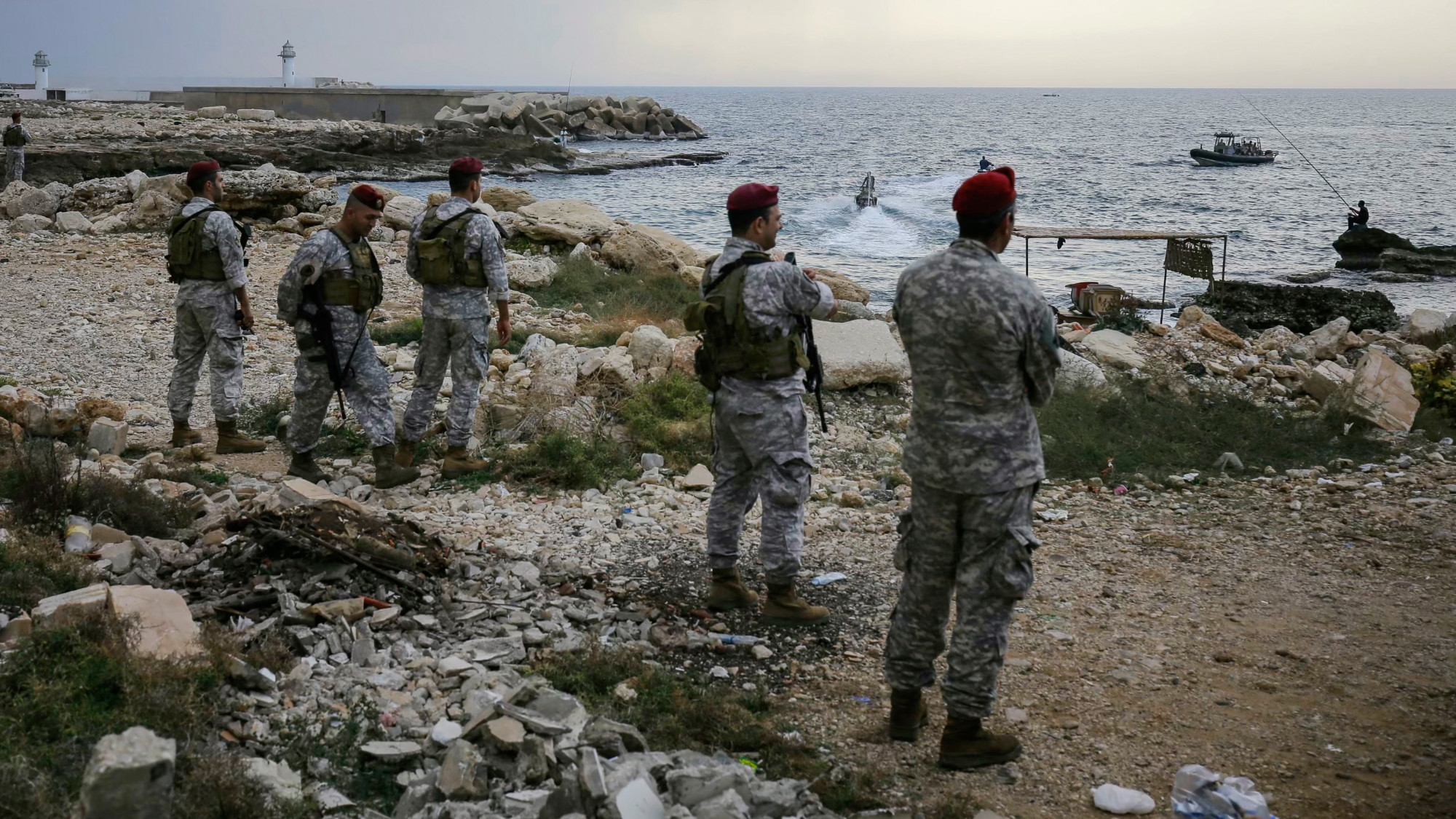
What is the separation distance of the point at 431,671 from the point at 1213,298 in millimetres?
15071

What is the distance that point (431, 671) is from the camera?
414 centimetres

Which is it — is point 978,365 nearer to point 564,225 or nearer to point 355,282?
point 355,282

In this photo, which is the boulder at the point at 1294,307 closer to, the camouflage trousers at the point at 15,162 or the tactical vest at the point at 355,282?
the tactical vest at the point at 355,282

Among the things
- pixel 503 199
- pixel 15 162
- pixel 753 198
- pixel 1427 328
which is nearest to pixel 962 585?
pixel 753 198

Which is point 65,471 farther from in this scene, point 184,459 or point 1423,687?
point 1423,687

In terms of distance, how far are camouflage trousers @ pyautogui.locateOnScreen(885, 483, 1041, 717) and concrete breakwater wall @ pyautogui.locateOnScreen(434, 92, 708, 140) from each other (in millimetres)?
49130

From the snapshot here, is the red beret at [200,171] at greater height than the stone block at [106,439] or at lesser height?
greater

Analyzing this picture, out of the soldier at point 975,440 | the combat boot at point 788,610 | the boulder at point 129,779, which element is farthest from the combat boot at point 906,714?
the boulder at point 129,779

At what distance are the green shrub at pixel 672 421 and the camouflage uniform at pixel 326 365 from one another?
5.67 ft

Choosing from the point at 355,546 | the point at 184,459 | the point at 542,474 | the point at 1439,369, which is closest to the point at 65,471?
the point at 184,459

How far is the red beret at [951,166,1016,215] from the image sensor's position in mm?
3545

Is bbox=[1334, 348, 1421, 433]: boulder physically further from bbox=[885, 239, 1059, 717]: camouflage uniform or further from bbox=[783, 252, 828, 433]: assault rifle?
bbox=[885, 239, 1059, 717]: camouflage uniform

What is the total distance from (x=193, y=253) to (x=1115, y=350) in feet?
27.7

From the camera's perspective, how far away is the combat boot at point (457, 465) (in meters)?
6.85
